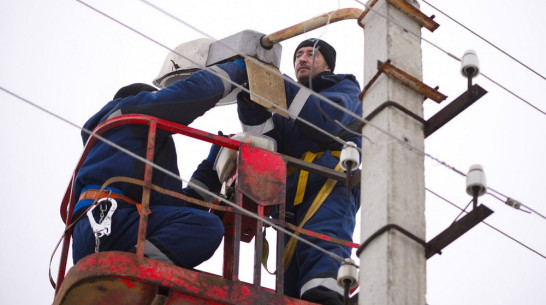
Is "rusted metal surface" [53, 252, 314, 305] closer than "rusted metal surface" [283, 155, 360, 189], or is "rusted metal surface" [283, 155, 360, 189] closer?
"rusted metal surface" [53, 252, 314, 305]

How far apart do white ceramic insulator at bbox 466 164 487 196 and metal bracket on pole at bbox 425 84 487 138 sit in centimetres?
39

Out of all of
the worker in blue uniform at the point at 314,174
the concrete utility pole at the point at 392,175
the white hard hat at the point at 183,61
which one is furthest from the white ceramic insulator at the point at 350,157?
the white hard hat at the point at 183,61

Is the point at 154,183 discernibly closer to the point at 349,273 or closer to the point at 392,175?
the point at 349,273

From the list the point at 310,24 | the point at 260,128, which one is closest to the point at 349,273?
the point at 310,24

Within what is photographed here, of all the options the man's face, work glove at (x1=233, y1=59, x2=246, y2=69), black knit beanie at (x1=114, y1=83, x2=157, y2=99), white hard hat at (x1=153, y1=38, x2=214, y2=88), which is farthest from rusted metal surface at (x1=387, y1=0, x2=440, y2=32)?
the man's face

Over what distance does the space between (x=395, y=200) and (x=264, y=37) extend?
346cm

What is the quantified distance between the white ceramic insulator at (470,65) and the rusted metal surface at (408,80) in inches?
8.1

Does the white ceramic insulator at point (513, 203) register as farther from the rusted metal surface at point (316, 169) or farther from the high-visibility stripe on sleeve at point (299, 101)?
the high-visibility stripe on sleeve at point (299, 101)

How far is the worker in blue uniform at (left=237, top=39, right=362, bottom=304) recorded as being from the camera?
346 inches

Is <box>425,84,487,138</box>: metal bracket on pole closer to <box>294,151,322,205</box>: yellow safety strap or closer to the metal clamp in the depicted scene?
the metal clamp

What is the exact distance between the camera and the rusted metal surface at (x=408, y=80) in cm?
712

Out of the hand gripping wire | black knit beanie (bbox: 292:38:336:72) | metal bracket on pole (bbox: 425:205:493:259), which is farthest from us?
black knit beanie (bbox: 292:38:336:72)

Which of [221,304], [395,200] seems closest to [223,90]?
[221,304]

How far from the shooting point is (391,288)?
6.22 m
